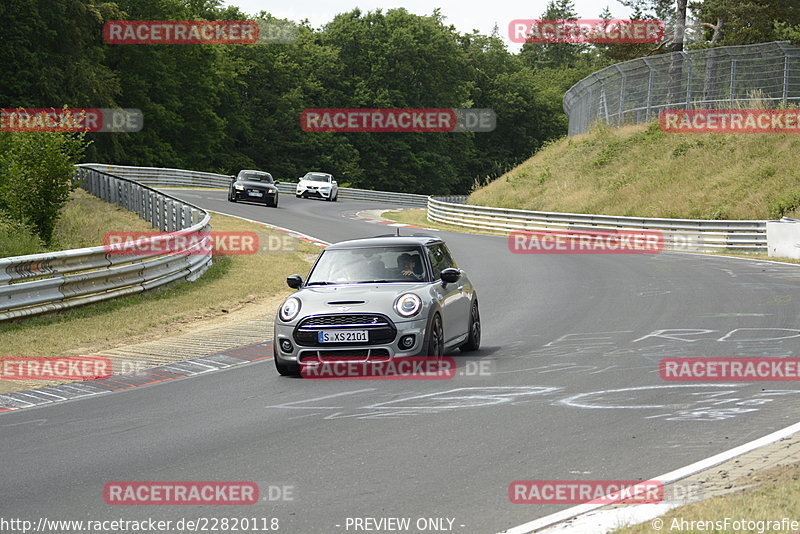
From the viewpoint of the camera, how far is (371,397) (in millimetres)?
9461

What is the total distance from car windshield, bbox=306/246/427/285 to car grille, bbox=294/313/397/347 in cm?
108

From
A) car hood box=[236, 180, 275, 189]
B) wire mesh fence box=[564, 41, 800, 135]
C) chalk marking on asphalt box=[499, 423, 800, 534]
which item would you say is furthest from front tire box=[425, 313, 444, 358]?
car hood box=[236, 180, 275, 189]

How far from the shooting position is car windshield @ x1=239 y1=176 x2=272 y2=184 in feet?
154

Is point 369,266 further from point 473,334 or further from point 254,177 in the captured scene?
point 254,177

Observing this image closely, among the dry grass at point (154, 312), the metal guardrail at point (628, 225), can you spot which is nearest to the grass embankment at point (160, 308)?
the dry grass at point (154, 312)

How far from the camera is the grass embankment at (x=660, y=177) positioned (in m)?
37.2

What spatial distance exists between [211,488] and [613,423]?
3.33m

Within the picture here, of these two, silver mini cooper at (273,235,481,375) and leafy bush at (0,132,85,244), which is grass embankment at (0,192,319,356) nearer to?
leafy bush at (0,132,85,244)

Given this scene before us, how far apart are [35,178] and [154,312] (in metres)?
10.3

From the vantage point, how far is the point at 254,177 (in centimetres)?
4747

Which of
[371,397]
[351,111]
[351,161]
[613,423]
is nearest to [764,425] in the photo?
[613,423]

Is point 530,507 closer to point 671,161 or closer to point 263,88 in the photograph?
point 671,161
